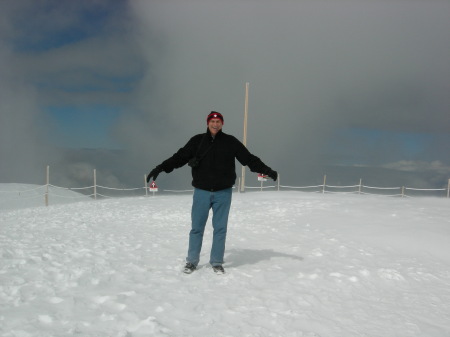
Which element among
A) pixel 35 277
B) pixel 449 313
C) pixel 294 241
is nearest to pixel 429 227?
pixel 294 241

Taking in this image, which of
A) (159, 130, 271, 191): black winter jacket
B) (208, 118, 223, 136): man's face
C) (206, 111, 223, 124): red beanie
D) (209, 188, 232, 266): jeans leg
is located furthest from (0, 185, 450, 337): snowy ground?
(206, 111, 223, 124): red beanie

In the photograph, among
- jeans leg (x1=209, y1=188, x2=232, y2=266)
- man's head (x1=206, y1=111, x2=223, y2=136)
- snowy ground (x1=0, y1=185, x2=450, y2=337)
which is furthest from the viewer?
jeans leg (x1=209, y1=188, x2=232, y2=266)

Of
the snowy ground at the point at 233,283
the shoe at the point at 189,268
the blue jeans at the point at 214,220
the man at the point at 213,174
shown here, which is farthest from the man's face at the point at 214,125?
the snowy ground at the point at 233,283

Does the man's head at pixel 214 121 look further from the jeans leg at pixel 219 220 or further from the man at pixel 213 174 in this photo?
the jeans leg at pixel 219 220

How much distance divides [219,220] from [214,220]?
0.29 feet

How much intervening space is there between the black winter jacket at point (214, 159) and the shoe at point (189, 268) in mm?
1120

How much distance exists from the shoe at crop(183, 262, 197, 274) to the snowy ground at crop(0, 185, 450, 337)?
93 mm

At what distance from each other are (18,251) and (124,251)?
5.25 feet

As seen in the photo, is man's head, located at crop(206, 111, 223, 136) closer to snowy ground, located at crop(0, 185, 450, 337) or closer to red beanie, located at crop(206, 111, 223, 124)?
red beanie, located at crop(206, 111, 223, 124)

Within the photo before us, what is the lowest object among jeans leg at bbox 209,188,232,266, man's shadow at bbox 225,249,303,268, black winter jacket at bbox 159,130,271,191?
man's shadow at bbox 225,249,303,268

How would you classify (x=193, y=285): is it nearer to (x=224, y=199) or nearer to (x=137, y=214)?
(x=224, y=199)

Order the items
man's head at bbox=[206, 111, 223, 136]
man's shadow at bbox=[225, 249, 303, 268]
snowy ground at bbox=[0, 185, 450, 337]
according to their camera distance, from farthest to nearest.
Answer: man's shadow at bbox=[225, 249, 303, 268], man's head at bbox=[206, 111, 223, 136], snowy ground at bbox=[0, 185, 450, 337]

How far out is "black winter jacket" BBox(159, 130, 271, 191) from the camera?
4.58 meters

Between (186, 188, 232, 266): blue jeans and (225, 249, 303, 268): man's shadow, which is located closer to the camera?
(186, 188, 232, 266): blue jeans
